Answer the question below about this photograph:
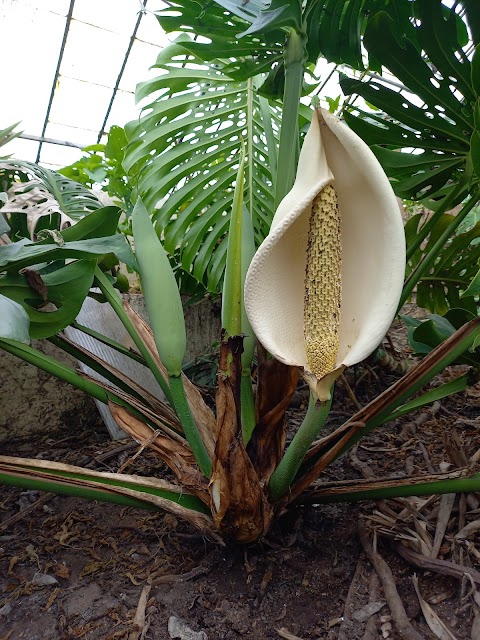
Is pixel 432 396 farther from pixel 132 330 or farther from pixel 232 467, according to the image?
pixel 132 330

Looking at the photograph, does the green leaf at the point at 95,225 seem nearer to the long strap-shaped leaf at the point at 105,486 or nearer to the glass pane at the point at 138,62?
the long strap-shaped leaf at the point at 105,486

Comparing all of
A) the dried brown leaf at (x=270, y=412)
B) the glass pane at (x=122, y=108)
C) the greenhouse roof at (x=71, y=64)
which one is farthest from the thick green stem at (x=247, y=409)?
the glass pane at (x=122, y=108)

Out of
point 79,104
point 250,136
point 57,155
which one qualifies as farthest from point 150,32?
point 250,136

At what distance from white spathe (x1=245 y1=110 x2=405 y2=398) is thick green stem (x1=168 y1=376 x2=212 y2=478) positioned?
183mm

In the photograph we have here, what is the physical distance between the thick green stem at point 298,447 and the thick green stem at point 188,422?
10 cm

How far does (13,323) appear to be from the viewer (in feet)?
1.80

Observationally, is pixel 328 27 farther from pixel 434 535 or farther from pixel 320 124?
pixel 434 535

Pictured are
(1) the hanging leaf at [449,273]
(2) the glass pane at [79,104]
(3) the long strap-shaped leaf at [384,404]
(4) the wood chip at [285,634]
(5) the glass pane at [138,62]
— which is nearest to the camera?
(4) the wood chip at [285,634]

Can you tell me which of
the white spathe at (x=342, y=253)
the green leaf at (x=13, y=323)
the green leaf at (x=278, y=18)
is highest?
the green leaf at (x=278, y=18)

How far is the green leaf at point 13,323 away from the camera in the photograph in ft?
1.74

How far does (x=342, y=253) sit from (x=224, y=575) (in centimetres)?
50

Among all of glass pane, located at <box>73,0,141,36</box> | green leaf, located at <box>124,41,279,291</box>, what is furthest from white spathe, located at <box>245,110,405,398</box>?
glass pane, located at <box>73,0,141,36</box>

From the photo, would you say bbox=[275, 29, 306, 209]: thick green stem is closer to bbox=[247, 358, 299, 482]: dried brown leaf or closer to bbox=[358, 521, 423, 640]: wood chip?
bbox=[247, 358, 299, 482]: dried brown leaf

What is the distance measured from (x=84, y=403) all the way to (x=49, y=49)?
4.21 meters
